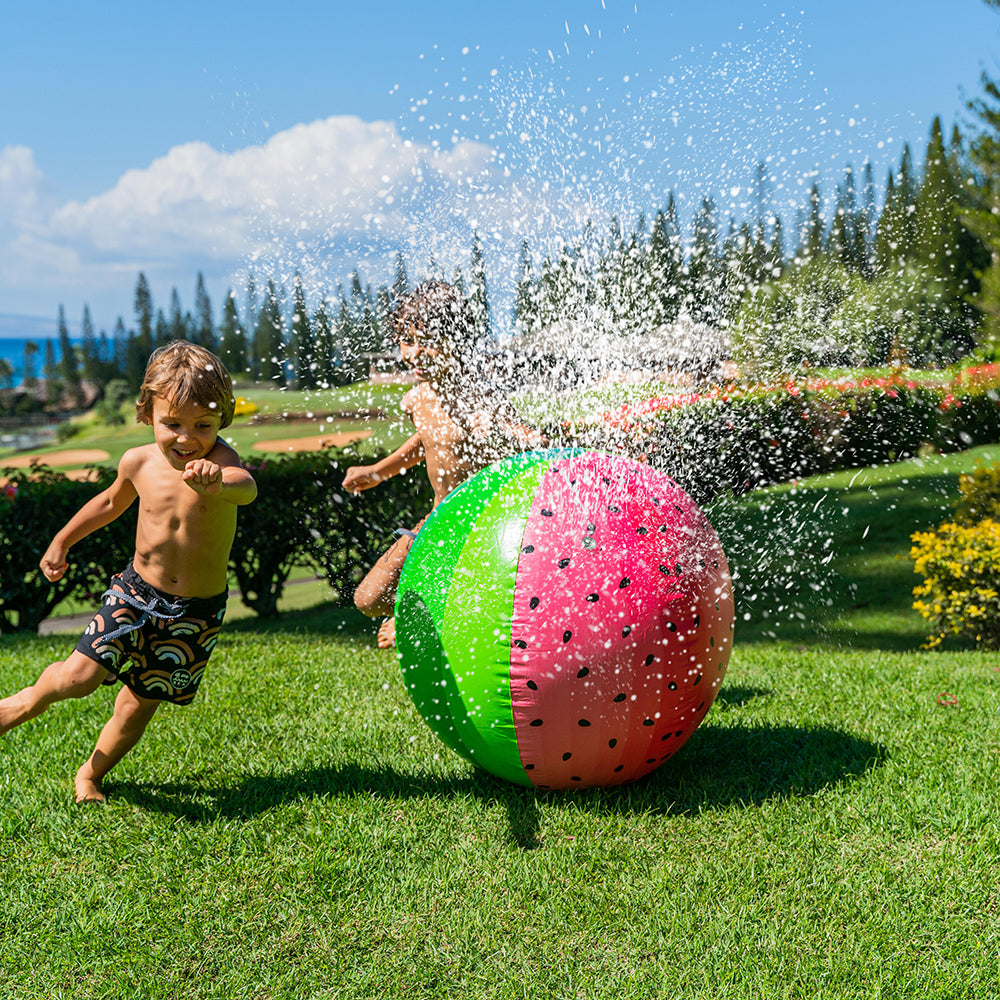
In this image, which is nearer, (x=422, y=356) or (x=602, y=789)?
(x=602, y=789)

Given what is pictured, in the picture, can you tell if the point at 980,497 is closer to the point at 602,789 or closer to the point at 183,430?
the point at 602,789

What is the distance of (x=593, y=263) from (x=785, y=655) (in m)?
3.03

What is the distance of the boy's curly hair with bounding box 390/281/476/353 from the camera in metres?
4.47

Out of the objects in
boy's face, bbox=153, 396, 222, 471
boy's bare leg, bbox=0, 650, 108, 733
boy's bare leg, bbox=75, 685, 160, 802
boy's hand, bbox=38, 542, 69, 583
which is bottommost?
boy's bare leg, bbox=75, 685, 160, 802

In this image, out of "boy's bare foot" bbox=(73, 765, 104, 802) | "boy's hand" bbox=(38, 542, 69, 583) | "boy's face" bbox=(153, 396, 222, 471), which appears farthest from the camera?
"boy's bare foot" bbox=(73, 765, 104, 802)

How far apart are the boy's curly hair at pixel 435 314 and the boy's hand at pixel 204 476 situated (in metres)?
1.70

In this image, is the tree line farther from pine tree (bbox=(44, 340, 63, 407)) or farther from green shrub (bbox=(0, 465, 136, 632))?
pine tree (bbox=(44, 340, 63, 407))

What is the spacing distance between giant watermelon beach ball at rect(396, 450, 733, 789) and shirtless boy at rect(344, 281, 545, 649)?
0.94m

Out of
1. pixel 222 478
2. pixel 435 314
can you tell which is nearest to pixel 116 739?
pixel 222 478

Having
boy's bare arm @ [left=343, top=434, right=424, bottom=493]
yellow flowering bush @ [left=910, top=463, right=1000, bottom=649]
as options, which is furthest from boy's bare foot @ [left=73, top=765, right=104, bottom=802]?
yellow flowering bush @ [left=910, top=463, right=1000, bottom=649]

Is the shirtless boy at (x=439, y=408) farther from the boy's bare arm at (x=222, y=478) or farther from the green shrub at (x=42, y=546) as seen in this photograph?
the green shrub at (x=42, y=546)

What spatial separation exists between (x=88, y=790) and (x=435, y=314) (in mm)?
2705

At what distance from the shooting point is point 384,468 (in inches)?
177

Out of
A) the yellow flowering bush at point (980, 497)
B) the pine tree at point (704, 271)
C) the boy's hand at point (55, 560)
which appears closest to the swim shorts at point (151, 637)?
the boy's hand at point (55, 560)
